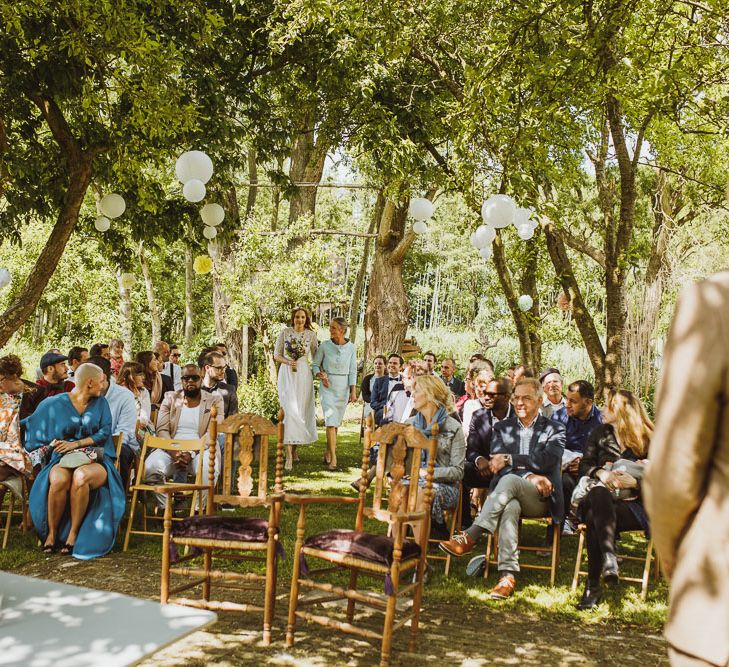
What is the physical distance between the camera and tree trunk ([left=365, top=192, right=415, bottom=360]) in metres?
16.6

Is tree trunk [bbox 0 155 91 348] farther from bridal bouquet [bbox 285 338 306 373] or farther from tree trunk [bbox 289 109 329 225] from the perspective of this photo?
tree trunk [bbox 289 109 329 225]

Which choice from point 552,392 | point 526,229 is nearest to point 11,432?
point 552,392

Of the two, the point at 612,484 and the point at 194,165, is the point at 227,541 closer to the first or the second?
the point at 612,484

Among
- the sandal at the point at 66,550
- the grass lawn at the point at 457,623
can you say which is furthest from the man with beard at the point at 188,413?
the sandal at the point at 66,550

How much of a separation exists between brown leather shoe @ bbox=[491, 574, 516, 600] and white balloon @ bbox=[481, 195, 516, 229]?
4.73 meters

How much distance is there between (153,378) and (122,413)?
224 cm

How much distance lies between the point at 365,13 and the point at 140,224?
4.13 m

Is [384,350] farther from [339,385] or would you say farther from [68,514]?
[68,514]

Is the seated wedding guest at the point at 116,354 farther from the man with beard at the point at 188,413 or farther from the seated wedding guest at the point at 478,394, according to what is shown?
the seated wedding guest at the point at 478,394

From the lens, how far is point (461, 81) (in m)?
11.5

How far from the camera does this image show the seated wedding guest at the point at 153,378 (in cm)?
923

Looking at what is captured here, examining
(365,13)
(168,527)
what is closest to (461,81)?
(365,13)

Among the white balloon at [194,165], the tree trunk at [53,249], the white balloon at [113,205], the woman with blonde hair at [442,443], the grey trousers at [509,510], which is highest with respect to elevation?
A: the white balloon at [194,165]

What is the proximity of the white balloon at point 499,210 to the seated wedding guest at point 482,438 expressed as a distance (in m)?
2.46
